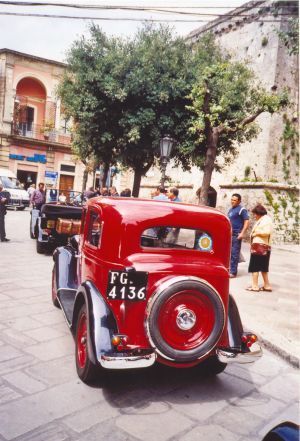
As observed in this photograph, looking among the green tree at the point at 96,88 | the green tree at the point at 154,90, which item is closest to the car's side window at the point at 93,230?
the green tree at the point at 154,90

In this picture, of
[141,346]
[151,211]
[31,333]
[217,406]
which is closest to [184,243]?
[151,211]

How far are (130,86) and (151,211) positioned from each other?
12.8m

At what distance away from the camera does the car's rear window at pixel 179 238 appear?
3711 millimetres

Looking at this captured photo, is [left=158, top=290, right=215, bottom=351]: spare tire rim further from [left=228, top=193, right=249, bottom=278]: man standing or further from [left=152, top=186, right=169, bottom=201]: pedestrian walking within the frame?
[left=152, top=186, right=169, bottom=201]: pedestrian walking

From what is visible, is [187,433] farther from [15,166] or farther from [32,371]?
[15,166]

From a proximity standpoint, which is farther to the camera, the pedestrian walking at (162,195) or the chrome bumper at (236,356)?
the pedestrian walking at (162,195)

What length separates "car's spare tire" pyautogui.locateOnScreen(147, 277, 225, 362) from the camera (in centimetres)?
316

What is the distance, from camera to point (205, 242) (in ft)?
12.2

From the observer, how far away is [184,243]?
3.92 metres

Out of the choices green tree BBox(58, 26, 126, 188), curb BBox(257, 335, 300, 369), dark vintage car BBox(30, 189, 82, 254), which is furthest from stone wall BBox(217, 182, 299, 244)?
curb BBox(257, 335, 300, 369)

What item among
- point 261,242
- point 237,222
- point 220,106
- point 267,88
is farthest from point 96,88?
point 261,242

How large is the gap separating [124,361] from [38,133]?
102 feet

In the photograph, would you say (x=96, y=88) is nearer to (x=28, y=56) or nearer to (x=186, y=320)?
(x=186, y=320)

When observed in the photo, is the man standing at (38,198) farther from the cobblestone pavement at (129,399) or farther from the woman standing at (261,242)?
the cobblestone pavement at (129,399)
